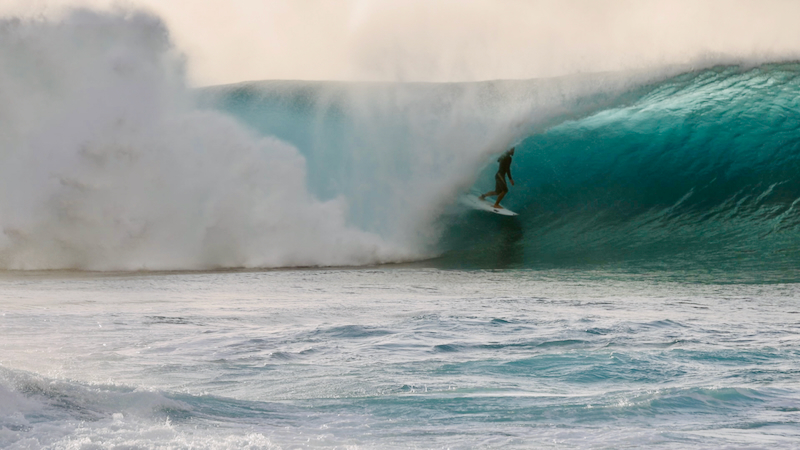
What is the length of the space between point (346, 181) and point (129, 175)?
12.8 feet

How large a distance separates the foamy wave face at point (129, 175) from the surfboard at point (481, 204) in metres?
1.92

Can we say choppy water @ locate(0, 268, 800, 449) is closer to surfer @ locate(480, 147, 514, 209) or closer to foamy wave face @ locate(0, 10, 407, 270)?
foamy wave face @ locate(0, 10, 407, 270)

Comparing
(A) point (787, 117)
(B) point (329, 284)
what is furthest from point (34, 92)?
(A) point (787, 117)

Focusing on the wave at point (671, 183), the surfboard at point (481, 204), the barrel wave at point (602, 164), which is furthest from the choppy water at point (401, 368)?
the surfboard at point (481, 204)

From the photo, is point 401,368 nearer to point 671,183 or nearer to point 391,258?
point 391,258

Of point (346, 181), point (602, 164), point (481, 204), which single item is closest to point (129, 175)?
point (346, 181)

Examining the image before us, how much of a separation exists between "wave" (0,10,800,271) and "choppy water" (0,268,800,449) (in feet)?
9.90

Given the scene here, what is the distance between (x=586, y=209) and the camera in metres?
13.0

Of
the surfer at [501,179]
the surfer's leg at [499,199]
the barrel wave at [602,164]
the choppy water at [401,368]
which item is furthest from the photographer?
the surfer's leg at [499,199]

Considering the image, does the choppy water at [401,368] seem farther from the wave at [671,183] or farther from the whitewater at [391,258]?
the wave at [671,183]

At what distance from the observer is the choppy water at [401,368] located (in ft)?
11.2

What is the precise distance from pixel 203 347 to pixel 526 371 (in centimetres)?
242

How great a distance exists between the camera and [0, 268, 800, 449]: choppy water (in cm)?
341

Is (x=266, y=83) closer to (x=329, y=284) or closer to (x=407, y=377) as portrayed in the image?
(x=329, y=284)
